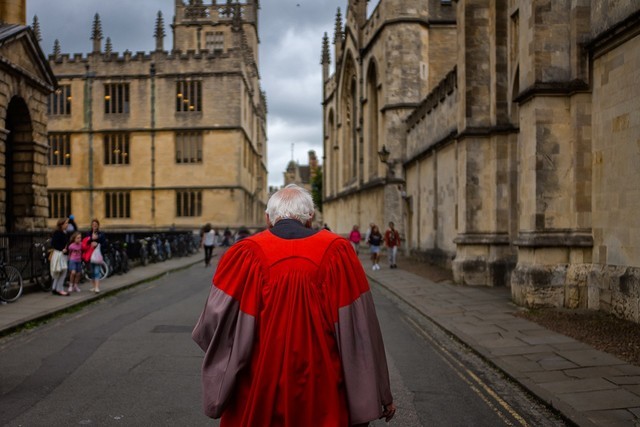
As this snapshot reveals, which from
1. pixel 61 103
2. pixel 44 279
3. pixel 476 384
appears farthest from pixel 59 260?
pixel 61 103

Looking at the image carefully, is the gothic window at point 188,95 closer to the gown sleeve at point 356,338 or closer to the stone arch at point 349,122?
the stone arch at point 349,122

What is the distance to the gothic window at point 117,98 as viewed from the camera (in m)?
45.3

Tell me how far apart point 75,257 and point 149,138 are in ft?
105

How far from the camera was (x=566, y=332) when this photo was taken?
8.95 m

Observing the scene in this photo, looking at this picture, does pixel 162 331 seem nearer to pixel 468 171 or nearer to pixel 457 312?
pixel 457 312

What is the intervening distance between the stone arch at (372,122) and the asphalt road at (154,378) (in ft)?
88.5

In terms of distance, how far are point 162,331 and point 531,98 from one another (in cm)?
742

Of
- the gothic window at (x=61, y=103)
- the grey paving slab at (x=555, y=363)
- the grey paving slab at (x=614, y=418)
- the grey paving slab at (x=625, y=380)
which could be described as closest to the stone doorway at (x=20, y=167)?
the grey paving slab at (x=555, y=363)

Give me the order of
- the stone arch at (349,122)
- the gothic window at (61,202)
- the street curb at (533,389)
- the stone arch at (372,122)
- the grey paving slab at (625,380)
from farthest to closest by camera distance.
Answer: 1. the gothic window at (61,202)
2. the stone arch at (349,122)
3. the stone arch at (372,122)
4. the grey paving slab at (625,380)
5. the street curb at (533,389)

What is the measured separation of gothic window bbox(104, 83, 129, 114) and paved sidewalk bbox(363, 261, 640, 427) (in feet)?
122

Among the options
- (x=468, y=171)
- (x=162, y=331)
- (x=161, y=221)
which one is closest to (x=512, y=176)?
(x=468, y=171)

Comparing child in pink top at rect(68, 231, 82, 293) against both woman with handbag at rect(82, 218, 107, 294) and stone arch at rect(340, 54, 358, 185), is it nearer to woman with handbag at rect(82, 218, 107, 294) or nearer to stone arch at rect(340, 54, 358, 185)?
woman with handbag at rect(82, 218, 107, 294)

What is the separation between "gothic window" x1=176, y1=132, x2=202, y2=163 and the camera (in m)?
44.8

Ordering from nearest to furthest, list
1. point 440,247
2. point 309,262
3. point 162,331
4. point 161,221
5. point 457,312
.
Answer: point 309,262 → point 162,331 → point 457,312 → point 440,247 → point 161,221
